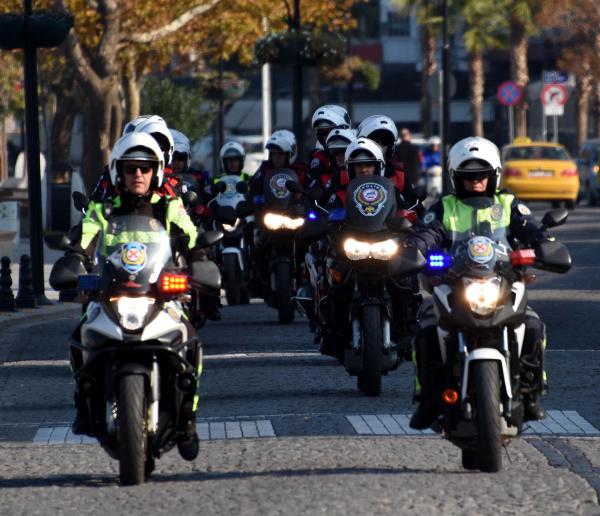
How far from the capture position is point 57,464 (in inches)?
364

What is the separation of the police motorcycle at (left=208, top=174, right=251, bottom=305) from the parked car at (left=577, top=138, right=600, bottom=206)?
28.8 metres

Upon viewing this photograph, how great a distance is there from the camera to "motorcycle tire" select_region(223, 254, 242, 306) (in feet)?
60.7

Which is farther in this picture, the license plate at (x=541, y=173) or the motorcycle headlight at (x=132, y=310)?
the license plate at (x=541, y=173)

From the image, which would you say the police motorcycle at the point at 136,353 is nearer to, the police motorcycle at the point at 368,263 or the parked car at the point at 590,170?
the police motorcycle at the point at 368,263

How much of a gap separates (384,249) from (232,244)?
6.80 meters

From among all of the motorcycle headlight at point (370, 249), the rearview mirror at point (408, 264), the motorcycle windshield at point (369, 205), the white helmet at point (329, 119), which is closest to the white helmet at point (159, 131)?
the motorcycle windshield at point (369, 205)

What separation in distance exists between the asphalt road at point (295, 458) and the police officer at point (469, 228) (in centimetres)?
35

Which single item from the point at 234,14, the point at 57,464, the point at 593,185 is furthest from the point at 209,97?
the point at 57,464

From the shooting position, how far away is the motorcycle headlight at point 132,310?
8211 millimetres

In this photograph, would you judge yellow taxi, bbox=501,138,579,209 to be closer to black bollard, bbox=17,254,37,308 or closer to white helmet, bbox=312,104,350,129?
black bollard, bbox=17,254,37,308

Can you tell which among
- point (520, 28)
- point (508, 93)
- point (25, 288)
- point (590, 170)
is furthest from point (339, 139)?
point (520, 28)

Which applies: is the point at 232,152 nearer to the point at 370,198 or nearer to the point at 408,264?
the point at 370,198

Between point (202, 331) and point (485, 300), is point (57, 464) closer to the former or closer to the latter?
point (485, 300)

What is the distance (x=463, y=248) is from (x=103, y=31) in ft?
76.9
